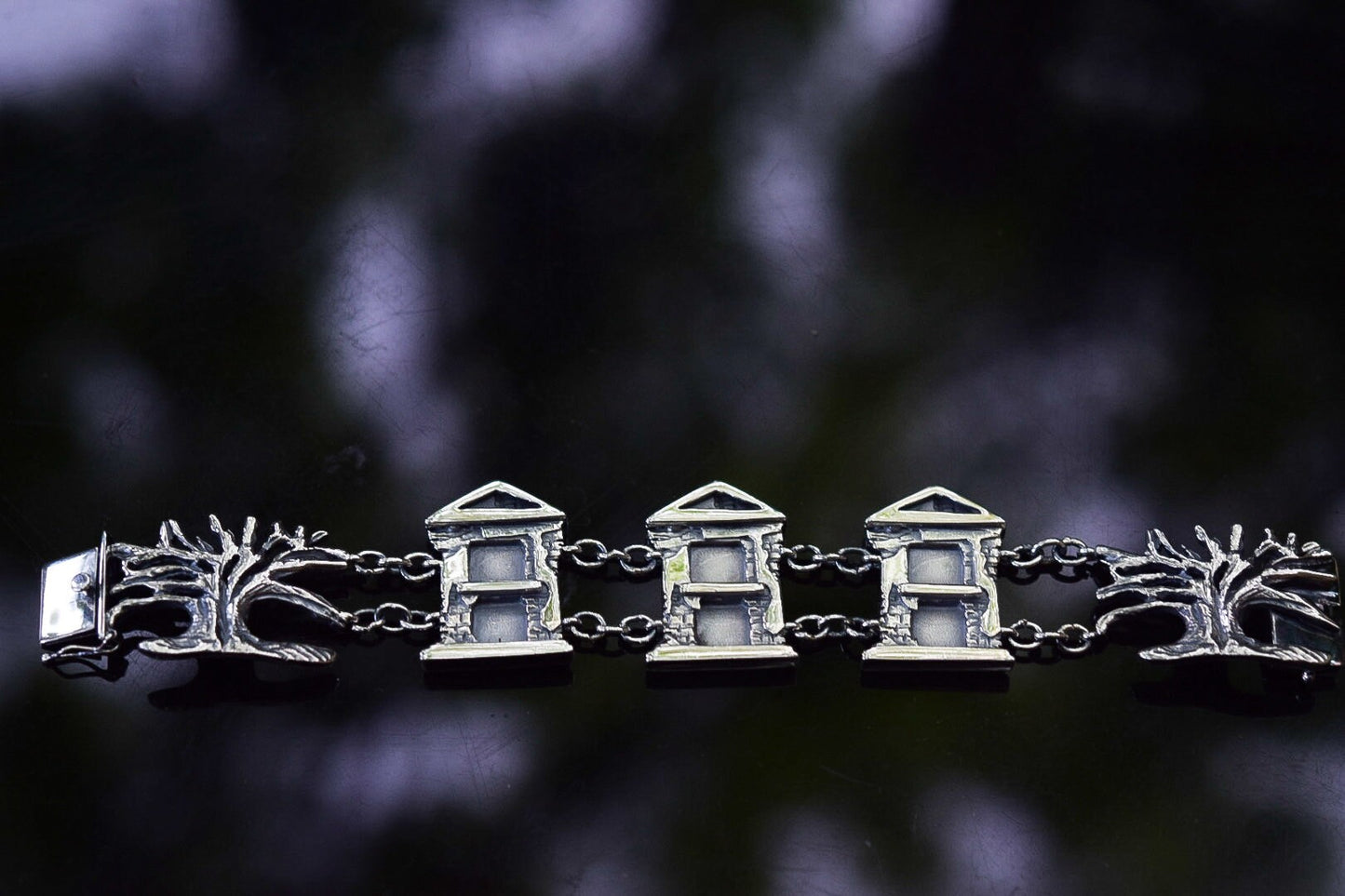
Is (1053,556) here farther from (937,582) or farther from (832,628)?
(832,628)

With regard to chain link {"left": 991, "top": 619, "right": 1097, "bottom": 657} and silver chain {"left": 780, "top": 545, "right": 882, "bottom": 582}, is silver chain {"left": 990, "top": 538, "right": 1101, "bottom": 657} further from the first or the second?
silver chain {"left": 780, "top": 545, "right": 882, "bottom": 582}

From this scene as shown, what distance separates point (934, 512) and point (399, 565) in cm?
85

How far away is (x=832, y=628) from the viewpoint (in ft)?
7.84

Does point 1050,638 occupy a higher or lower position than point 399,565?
lower

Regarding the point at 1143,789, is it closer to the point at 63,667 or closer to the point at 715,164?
the point at 715,164

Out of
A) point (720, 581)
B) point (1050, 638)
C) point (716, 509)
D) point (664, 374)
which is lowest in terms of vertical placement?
point (1050, 638)

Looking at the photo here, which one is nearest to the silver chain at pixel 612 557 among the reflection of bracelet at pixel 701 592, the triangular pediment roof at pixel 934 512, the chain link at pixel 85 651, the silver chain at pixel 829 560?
the reflection of bracelet at pixel 701 592

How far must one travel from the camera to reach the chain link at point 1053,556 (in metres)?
2.45

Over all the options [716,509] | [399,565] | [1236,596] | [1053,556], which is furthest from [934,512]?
[399,565]

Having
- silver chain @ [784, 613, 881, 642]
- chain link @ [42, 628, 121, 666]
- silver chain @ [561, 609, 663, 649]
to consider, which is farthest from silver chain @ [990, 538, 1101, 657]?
chain link @ [42, 628, 121, 666]

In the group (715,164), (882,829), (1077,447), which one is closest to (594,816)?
(882,829)

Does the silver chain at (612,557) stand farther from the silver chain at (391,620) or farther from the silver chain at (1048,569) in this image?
the silver chain at (1048,569)

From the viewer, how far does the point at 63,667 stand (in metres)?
2.34

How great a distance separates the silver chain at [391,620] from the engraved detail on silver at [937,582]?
0.68 metres
